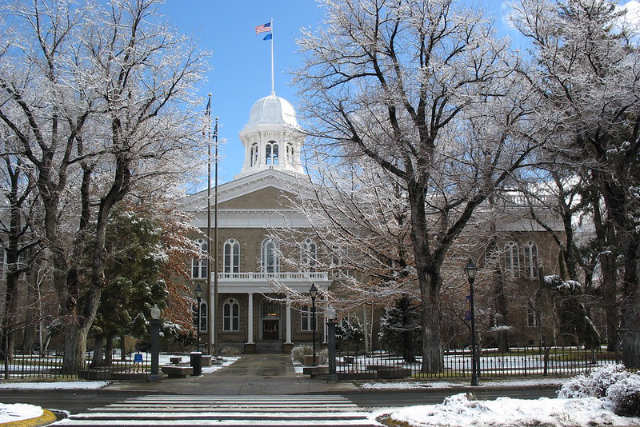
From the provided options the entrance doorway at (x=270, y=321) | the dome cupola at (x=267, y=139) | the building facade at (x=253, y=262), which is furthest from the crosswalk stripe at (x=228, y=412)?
the dome cupola at (x=267, y=139)

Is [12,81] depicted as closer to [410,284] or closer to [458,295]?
[410,284]

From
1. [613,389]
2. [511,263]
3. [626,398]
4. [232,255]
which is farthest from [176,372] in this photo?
[511,263]

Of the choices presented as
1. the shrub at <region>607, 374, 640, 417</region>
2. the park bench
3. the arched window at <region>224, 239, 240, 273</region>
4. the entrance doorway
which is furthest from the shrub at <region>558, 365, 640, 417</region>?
the arched window at <region>224, 239, 240, 273</region>

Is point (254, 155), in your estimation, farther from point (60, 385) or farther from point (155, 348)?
point (60, 385)

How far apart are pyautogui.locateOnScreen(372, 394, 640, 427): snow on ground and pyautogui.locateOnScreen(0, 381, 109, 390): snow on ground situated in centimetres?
1076

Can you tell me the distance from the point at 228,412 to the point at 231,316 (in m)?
37.8

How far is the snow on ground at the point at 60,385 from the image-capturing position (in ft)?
62.7

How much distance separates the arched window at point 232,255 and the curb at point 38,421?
38.2 m

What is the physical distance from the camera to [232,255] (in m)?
51.5

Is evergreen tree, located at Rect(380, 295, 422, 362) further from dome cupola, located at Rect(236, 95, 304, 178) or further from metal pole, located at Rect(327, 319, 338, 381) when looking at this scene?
dome cupola, located at Rect(236, 95, 304, 178)

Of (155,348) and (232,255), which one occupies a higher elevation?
(232,255)

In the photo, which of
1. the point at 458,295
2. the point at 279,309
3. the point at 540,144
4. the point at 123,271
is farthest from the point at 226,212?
the point at 540,144

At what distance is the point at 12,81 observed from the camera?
23.2 m

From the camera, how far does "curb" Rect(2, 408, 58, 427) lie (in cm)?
1169
